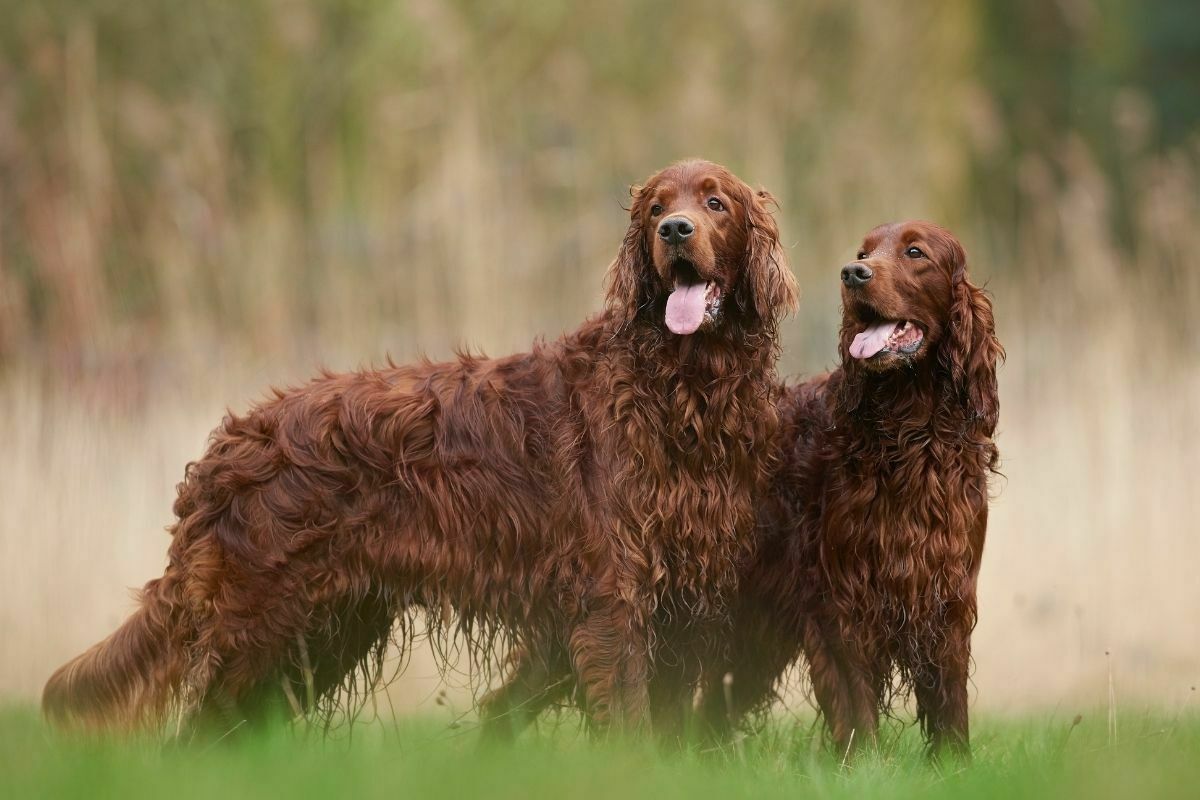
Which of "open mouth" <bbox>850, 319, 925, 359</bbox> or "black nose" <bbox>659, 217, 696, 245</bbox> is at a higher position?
"black nose" <bbox>659, 217, 696, 245</bbox>

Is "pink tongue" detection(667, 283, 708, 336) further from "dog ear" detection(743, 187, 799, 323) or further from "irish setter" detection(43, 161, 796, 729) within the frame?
"dog ear" detection(743, 187, 799, 323)

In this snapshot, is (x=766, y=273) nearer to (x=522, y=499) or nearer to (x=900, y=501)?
(x=900, y=501)

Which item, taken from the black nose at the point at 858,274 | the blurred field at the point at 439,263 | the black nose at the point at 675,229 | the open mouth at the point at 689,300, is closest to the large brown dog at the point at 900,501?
the black nose at the point at 858,274

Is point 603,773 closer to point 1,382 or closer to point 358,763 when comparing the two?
point 358,763

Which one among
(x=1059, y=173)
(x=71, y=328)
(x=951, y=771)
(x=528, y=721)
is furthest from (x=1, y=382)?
(x=1059, y=173)

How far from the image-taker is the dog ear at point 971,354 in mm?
4266

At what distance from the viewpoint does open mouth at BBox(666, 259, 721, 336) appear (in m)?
4.04

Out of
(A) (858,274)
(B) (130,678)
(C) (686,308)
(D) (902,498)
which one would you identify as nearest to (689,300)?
(C) (686,308)

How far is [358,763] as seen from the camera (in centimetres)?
298

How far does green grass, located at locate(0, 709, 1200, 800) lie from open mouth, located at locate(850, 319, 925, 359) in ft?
3.81

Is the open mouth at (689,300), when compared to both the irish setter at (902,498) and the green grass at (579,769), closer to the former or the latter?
the irish setter at (902,498)

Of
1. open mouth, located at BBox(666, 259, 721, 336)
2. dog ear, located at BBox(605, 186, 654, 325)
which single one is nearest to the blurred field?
open mouth, located at BBox(666, 259, 721, 336)

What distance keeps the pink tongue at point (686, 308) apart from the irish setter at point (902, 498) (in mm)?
439

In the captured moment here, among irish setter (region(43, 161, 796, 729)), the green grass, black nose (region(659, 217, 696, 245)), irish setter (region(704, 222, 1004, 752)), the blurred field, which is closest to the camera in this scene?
the green grass
